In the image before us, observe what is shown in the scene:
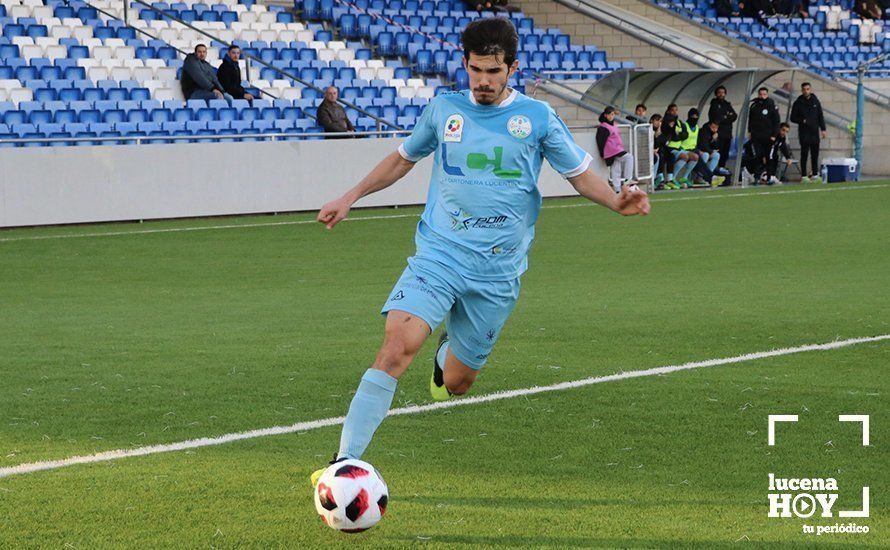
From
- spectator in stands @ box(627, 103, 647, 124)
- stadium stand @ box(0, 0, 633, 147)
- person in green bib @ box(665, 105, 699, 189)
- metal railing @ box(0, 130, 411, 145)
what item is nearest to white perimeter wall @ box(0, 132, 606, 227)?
metal railing @ box(0, 130, 411, 145)

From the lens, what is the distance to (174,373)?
8.37m

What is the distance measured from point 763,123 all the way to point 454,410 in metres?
24.7

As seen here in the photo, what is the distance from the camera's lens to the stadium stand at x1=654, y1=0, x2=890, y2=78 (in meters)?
39.2

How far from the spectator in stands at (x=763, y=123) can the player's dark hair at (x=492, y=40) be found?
25.8m

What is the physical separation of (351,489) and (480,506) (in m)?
0.63

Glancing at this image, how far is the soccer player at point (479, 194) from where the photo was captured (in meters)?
5.57

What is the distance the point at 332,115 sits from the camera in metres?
23.9

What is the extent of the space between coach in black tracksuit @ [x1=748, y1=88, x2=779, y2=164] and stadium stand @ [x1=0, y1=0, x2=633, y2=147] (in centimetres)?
354

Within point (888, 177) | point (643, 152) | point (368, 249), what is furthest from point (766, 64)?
point (368, 249)

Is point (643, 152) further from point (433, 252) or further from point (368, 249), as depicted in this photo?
point (433, 252)

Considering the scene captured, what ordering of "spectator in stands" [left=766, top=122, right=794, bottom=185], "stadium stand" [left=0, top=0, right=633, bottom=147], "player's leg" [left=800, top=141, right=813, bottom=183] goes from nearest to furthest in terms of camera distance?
"stadium stand" [left=0, top=0, right=633, bottom=147] < "spectator in stands" [left=766, top=122, right=794, bottom=185] < "player's leg" [left=800, top=141, right=813, bottom=183]

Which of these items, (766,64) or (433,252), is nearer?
(433,252)

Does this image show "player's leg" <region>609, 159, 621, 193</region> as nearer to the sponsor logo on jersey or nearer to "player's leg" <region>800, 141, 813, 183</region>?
"player's leg" <region>800, 141, 813, 183</region>

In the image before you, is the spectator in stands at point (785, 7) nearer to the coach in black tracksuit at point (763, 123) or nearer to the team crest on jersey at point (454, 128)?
the coach in black tracksuit at point (763, 123)
